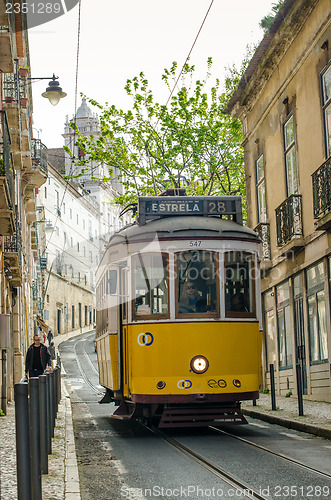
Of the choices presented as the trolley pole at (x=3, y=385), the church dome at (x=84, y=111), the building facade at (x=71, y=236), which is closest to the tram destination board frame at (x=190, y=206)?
the trolley pole at (x=3, y=385)

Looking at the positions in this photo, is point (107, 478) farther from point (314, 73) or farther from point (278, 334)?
point (278, 334)

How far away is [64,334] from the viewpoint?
219 ft

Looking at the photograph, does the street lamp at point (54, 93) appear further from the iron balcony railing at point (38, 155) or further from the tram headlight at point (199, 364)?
the iron balcony railing at point (38, 155)

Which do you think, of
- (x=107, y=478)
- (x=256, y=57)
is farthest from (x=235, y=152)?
(x=107, y=478)

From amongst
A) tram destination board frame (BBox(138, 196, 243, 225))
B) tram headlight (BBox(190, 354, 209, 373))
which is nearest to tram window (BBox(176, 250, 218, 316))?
tram headlight (BBox(190, 354, 209, 373))

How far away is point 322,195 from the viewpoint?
53.9ft

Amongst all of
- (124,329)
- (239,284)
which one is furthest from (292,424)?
(124,329)

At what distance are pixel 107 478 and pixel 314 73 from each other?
1233cm

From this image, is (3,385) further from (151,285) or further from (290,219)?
(290,219)

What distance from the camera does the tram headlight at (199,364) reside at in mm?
11008

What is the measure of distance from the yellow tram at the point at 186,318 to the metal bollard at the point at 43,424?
298 cm

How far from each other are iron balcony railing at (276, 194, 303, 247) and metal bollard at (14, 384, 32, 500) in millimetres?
14257

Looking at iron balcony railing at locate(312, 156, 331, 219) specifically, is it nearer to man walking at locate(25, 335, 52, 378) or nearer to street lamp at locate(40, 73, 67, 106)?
man walking at locate(25, 335, 52, 378)

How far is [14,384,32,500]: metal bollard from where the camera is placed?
5.11m
